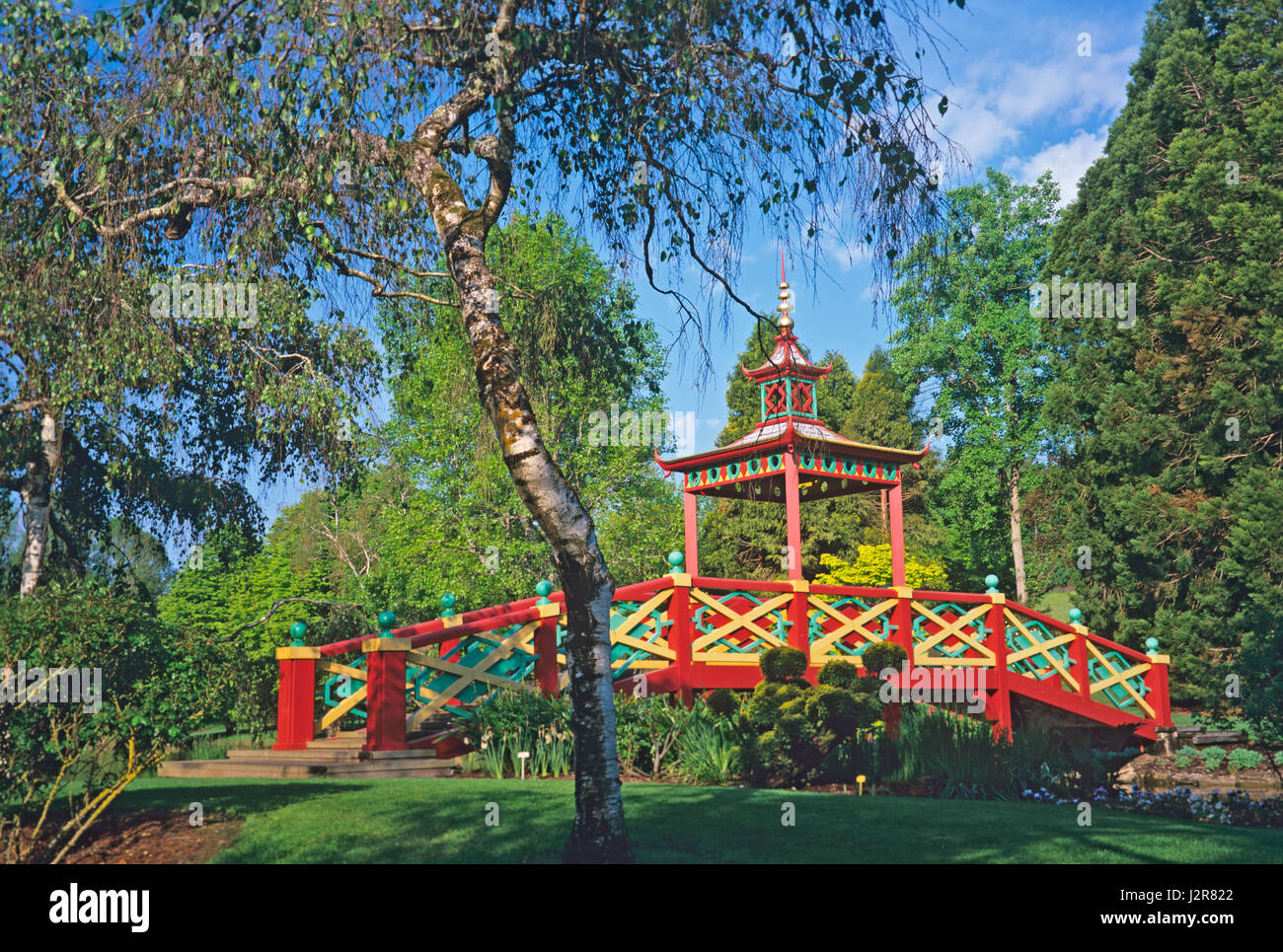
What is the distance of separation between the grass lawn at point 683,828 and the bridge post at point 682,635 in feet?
11.4

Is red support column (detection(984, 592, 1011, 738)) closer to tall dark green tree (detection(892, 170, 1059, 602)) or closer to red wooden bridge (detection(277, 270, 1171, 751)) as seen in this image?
red wooden bridge (detection(277, 270, 1171, 751))

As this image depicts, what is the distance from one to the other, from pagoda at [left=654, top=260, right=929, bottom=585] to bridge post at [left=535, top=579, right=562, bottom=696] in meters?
3.88

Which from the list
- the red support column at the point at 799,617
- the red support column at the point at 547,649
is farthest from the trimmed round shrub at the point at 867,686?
the red support column at the point at 547,649

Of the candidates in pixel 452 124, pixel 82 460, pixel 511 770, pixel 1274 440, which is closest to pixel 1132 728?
pixel 1274 440

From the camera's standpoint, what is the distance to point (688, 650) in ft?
42.0

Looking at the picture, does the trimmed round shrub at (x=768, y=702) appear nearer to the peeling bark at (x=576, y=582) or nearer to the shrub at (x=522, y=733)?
the shrub at (x=522, y=733)

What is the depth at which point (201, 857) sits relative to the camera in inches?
266

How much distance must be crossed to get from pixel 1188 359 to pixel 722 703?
51.7ft

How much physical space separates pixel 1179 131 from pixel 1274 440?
764 cm

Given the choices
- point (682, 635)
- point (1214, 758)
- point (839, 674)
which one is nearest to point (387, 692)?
point (682, 635)

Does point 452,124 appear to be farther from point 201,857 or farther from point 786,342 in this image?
point 786,342

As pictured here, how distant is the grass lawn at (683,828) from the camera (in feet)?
21.8

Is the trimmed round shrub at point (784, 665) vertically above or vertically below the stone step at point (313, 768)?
above

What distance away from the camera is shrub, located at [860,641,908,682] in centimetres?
1206
